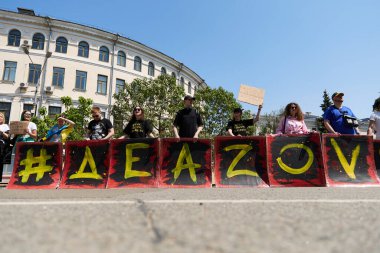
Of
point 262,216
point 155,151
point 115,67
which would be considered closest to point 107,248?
point 262,216

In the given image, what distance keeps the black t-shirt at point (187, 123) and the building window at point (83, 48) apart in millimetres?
27744

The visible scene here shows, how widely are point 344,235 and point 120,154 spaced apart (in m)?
4.56

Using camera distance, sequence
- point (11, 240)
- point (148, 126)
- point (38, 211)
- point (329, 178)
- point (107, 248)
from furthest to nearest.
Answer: point (148, 126)
point (329, 178)
point (38, 211)
point (11, 240)
point (107, 248)

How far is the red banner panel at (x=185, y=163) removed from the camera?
526cm

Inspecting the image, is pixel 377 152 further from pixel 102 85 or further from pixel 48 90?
pixel 102 85

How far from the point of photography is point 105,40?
31562 mm

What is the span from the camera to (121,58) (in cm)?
3259

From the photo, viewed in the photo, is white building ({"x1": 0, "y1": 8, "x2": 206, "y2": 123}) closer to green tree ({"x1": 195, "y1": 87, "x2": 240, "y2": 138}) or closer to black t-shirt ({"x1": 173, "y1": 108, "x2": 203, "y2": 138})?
green tree ({"x1": 195, "y1": 87, "x2": 240, "y2": 138})

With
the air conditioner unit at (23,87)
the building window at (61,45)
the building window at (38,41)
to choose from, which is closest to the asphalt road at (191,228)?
the air conditioner unit at (23,87)

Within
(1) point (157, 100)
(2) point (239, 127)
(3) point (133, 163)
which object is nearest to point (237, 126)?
(2) point (239, 127)

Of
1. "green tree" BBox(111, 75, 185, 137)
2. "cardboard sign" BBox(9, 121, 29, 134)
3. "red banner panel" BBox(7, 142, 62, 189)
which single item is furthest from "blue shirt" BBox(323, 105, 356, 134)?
Answer: "green tree" BBox(111, 75, 185, 137)

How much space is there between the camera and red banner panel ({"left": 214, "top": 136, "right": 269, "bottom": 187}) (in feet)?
17.1

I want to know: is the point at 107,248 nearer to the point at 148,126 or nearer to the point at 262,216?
the point at 262,216

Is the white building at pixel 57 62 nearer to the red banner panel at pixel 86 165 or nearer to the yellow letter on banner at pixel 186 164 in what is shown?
the red banner panel at pixel 86 165
